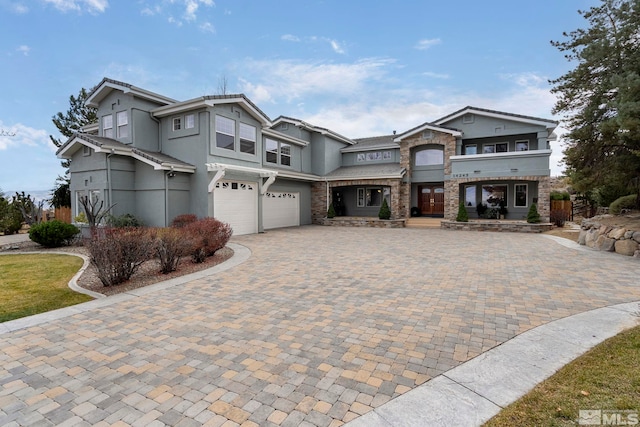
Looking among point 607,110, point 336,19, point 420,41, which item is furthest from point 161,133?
point 607,110

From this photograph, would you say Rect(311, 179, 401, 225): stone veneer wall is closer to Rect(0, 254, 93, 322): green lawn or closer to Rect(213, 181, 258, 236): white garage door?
Rect(213, 181, 258, 236): white garage door

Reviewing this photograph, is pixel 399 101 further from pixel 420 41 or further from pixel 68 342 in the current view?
pixel 68 342

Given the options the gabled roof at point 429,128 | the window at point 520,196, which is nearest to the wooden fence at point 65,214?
the gabled roof at point 429,128

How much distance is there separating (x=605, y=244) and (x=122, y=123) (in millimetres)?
20696

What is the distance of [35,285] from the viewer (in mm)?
6961

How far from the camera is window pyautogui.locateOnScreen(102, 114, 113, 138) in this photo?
16.1 m

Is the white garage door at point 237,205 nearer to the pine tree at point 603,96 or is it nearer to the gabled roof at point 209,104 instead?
the gabled roof at point 209,104

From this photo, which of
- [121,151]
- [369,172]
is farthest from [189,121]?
[369,172]

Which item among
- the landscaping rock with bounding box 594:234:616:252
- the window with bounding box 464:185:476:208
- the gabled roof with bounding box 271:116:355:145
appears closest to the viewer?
the landscaping rock with bounding box 594:234:616:252

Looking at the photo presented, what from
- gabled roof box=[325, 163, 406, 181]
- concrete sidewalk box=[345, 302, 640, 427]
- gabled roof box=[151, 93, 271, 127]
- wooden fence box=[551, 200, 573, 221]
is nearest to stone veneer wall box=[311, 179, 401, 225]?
gabled roof box=[325, 163, 406, 181]

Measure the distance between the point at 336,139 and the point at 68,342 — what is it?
76.3ft

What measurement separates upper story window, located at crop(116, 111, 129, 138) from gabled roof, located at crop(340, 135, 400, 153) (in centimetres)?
1573

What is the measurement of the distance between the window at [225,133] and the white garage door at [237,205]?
186 centimetres

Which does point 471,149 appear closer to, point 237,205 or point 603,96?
point 603,96
